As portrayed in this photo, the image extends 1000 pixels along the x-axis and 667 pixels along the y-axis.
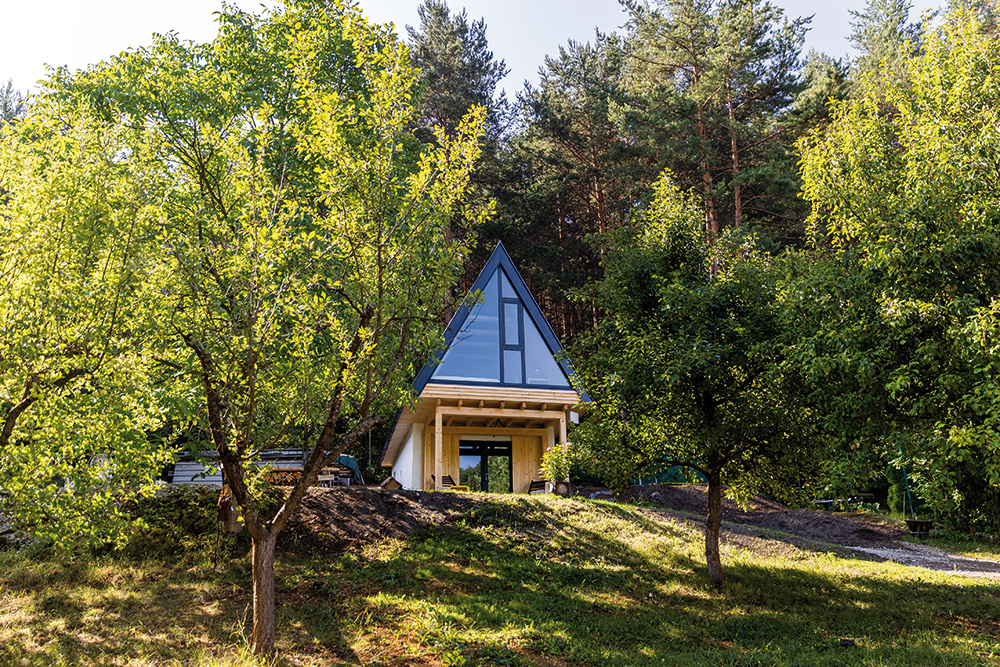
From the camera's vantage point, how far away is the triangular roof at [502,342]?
1666 cm

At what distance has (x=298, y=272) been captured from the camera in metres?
6.89

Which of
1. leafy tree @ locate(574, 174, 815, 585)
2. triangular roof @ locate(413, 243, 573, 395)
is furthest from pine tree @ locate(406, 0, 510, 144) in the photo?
leafy tree @ locate(574, 174, 815, 585)

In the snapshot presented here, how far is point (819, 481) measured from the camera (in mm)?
10039

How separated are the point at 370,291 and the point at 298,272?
1.00 m

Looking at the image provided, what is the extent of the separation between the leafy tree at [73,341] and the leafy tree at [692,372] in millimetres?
6784

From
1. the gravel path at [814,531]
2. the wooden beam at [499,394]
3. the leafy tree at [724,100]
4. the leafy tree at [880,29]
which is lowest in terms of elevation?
the gravel path at [814,531]

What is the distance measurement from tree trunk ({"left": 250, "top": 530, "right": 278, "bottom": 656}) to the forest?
0.03m

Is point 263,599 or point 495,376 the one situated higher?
point 495,376

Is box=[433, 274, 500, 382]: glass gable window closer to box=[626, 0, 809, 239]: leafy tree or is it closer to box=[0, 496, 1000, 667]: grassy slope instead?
box=[0, 496, 1000, 667]: grassy slope

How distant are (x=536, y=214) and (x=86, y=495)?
26523 mm

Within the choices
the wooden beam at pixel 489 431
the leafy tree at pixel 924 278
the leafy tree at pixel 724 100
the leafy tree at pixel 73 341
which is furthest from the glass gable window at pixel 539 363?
the leafy tree at pixel 73 341

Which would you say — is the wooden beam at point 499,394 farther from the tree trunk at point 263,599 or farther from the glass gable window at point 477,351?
the tree trunk at point 263,599

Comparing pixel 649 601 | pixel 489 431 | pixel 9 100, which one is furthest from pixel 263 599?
pixel 9 100

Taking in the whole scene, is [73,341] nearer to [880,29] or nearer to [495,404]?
[495,404]
